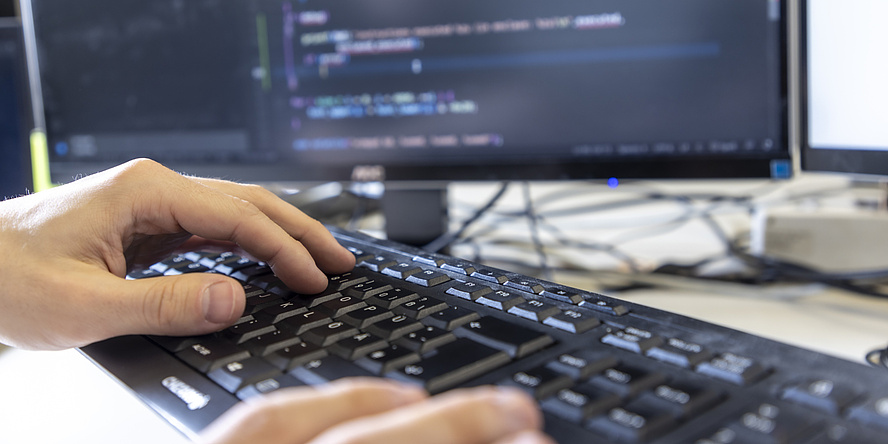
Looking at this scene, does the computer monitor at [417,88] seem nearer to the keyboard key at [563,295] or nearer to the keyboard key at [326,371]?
the keyboard key at [563,295]

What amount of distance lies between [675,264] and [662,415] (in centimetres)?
48

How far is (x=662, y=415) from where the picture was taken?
0.24 m

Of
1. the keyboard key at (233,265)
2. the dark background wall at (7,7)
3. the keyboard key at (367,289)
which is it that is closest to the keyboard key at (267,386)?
the keyboard key at (367,289)

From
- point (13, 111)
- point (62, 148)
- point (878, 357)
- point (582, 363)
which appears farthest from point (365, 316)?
point (13, 111)

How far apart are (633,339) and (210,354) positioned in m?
0.21

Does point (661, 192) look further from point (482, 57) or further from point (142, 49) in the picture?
point (142, 49)

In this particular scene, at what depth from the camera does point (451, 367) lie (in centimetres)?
29

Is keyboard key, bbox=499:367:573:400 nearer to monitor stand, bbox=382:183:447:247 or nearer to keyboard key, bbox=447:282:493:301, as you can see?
keyboard key, bbox=447:282:493:301

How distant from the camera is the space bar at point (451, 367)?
28cm

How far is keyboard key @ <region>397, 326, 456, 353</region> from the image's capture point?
1.03 ft

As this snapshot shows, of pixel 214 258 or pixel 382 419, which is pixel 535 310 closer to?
pixel 382 419

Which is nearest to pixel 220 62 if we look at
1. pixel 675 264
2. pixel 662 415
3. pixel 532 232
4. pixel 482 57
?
pixel 482 57

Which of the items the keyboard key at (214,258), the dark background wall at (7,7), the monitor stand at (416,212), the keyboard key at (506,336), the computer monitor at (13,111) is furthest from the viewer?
the dark background wall at (7,7)

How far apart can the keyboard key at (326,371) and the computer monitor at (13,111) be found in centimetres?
81
